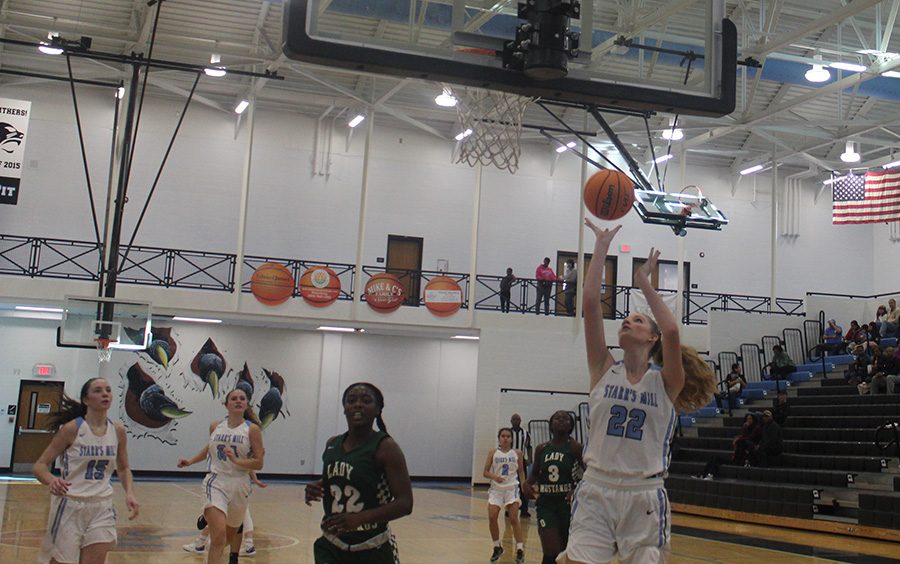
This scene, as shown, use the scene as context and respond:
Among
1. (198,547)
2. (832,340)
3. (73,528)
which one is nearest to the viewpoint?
(73,528)

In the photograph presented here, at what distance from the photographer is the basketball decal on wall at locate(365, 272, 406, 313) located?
23.3 meters

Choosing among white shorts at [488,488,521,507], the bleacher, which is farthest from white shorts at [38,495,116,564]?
the bleacher

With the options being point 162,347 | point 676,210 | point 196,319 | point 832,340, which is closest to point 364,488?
point 676,210

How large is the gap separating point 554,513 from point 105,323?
10.5 metres

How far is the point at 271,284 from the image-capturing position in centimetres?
2248

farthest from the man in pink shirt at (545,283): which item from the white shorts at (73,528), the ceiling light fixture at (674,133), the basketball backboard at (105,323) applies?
the white shorts at (73,528)

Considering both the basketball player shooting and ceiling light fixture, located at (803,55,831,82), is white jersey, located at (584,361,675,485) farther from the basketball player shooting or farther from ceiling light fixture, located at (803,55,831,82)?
ceiling light fixture, located at (803,55,831,82)

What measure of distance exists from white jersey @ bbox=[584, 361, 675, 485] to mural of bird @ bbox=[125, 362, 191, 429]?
2083 cm

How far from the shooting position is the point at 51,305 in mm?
21344

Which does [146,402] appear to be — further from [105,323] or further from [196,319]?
[105,323]

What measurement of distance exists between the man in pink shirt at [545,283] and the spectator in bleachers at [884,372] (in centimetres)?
822

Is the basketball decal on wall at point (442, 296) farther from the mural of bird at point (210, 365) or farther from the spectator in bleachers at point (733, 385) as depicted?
the spectator in bleachers at point (733, 385)

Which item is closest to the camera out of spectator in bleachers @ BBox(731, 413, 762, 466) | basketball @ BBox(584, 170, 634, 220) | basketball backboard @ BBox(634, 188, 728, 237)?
basketball @ BBox(584, 170, 634, 220)

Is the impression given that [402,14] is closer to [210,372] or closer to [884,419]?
[884,419]
